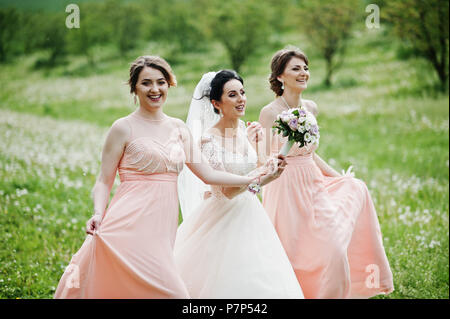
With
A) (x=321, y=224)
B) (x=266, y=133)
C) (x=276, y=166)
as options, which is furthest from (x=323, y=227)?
(x=266, y=133)

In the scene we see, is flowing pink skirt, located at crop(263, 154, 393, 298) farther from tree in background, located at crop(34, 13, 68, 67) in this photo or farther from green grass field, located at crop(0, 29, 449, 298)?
tree in background, located at crop(34, 13, 68, 67)

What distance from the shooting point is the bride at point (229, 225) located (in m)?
4.90

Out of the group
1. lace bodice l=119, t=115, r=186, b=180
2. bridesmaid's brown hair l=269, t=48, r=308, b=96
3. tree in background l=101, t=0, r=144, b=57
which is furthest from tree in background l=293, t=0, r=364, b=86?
lace bodice l=119, t=115, r=186, b=180

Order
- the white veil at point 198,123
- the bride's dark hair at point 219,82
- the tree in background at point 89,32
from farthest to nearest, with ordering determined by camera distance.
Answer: the tree in background at point 89,32 → the white veil at point 198,123 → the bride's dark hair at point 219,82

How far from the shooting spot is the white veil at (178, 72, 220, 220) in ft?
18.8

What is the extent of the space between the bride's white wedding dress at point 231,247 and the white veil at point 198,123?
1.20ft

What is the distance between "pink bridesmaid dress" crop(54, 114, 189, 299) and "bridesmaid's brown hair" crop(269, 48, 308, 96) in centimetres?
200

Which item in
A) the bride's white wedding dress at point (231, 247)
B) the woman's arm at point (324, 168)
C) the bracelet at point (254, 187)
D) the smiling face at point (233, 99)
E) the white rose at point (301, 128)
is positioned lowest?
the bride's white wedding dress at point (231, 247)

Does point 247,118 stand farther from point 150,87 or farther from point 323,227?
point 150,87

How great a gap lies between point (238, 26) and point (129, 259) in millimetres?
16067

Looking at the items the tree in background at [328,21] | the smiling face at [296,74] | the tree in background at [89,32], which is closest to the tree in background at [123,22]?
the tree in background at [89,32]

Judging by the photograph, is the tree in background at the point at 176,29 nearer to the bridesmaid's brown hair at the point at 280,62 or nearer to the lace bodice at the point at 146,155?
the bridesmaid's brown hair at the point at 280,62

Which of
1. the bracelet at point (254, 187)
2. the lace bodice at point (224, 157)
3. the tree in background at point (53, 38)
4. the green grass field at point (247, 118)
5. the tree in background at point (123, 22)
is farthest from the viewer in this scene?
the tree in background at point (123, 22)
